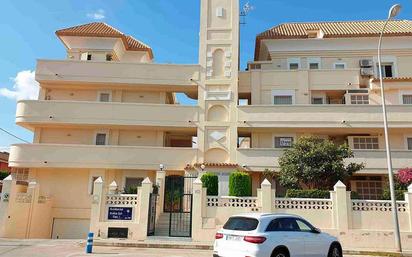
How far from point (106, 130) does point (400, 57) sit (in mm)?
23158

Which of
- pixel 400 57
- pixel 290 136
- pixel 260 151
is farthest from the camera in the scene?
pixel 400 57

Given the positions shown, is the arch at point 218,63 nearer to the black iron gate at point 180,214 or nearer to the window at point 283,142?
the window at point 283,142

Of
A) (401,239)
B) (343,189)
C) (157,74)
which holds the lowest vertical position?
(401,239)

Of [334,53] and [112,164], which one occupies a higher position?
[334,53]

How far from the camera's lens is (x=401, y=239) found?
54.7 feet

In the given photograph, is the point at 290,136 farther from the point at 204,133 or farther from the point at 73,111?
the point at 73,111

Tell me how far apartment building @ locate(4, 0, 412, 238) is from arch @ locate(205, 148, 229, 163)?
0.23 ft

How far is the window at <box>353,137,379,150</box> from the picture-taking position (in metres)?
26.7

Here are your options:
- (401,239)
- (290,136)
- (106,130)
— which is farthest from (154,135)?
(401,239)

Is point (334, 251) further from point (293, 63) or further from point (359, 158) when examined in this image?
point (293, 63)

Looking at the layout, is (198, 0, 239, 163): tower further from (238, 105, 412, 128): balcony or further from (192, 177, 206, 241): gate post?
(192, 177, 206, 241): gate post

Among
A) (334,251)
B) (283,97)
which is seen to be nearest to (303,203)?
(334,251)

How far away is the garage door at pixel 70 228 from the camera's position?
25062 millimetres

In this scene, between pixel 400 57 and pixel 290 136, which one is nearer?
pixel 290 136
